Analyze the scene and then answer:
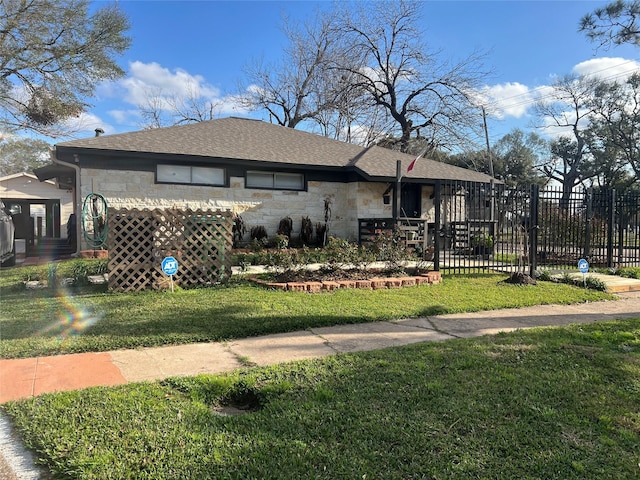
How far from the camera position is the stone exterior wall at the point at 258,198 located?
38.6ft

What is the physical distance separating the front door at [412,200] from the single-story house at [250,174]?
36mm

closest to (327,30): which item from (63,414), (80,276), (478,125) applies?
(478,125)

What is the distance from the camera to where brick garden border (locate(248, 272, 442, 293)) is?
774cm

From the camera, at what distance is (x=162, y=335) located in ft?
16.4

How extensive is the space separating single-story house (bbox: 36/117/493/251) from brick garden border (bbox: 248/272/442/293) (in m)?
4.69

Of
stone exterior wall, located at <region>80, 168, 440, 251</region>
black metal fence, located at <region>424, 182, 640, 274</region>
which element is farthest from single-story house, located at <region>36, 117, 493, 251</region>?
black metal fence, located at <region>424, 182, 640, 274</region>

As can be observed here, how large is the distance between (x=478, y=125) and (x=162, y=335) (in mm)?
21937

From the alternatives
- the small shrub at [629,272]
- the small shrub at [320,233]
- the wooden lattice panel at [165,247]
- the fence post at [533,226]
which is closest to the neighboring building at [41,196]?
the small shrub at [320,233]

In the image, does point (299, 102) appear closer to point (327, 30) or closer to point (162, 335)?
point (327, 30)

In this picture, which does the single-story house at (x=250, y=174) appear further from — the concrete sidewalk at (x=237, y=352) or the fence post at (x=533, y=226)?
the concrete sidewalk at (x=237, y=352)

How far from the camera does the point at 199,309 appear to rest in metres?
6.24

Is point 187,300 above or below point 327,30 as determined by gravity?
below

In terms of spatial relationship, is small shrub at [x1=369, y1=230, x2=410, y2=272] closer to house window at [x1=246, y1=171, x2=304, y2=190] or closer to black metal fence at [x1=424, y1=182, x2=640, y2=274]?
black metal fence at [x1=424, y1=182, x2=640, y2=274]

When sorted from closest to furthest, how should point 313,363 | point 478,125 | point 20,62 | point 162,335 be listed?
1. point 313,363
2. point 162,335
3. point 20,62
4. point 478,125
